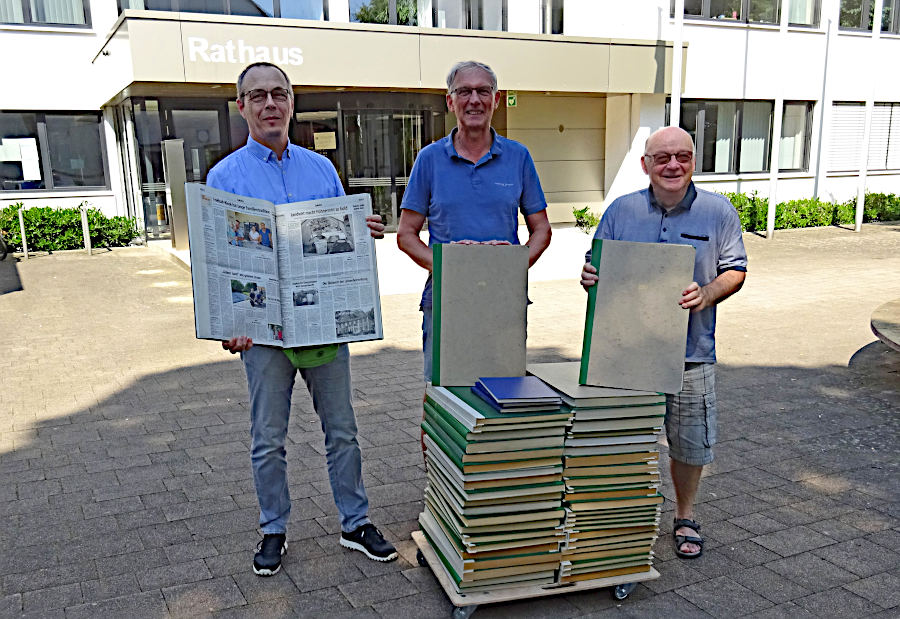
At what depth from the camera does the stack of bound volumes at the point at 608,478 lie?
9.60 feet

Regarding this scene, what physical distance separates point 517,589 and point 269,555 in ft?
3.75

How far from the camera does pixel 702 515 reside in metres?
3.91

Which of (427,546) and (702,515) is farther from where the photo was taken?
(702,515)

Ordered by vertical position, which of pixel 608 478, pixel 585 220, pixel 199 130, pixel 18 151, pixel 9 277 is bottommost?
pixel 9 277

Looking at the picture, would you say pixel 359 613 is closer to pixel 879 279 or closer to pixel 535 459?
pixel 535 459

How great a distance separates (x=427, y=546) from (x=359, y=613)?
43 centimetres

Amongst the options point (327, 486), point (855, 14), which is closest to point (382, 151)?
point (855, 14)

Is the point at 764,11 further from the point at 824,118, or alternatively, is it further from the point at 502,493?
the point at 502,493

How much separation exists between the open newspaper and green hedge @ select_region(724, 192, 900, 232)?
48.3 ft

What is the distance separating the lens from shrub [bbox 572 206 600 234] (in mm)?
15797

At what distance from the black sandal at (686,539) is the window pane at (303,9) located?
548 inches

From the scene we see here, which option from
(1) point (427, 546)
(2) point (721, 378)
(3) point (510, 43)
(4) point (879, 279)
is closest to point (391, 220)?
(3) point (510, 43)

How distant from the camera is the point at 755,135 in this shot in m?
19.0

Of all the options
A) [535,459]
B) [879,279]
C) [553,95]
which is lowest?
[879,279]
